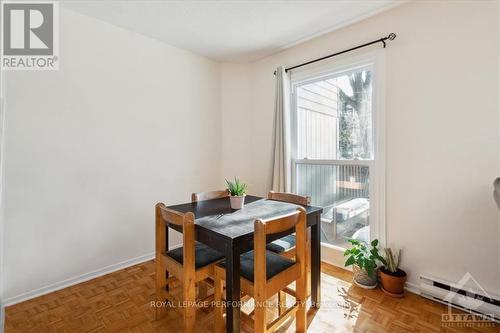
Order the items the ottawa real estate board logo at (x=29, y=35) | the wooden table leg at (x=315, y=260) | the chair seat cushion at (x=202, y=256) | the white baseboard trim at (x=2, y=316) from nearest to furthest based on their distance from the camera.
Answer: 1. the chair seat cushion at (x=202, y=256)
2. the white baseboard trim at (x=2, y=316)
3. the wooden table leg at (x=315, y=260)
4. the ottawa real estate board logo at (x=29, y=35)

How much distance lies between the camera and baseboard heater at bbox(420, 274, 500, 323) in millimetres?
1732

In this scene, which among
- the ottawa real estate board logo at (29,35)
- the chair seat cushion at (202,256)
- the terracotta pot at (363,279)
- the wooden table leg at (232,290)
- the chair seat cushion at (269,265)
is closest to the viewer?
the wooden table leg at (232,290)

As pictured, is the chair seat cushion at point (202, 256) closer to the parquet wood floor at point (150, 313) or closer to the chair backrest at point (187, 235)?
the chair backrest at point (187, 235)

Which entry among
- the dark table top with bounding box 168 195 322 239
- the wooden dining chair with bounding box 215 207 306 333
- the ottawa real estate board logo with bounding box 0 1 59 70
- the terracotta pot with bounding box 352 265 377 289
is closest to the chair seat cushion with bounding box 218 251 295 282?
the wooden dining chair with bounding box 215 207 306 333

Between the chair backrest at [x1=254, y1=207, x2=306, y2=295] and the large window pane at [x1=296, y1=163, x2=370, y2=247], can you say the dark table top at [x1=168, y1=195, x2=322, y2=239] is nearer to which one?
the chair backrest at [x1=254, y1=207, x2=306, y2=295]

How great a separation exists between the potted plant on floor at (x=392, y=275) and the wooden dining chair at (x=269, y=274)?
0.93 meters

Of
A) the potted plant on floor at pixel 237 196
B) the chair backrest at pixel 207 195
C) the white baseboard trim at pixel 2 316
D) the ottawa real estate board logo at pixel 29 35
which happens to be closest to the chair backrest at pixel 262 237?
the potted plant on floor at pixel 237 196

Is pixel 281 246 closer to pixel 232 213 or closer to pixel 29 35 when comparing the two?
pixel 232 213

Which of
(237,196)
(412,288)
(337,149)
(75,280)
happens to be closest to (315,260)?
(237,196)

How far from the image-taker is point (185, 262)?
1.45 m

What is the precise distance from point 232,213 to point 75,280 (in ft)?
5.75

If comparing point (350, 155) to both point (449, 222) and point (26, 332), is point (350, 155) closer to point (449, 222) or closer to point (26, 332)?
point (449, 222)

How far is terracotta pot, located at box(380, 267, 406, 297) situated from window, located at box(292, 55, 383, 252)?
355 millimetres

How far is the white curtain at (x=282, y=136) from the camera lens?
2.92 m
